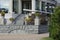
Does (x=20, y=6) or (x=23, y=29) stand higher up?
(x=20, y=6)

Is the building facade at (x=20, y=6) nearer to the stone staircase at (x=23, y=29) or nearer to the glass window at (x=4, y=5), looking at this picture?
the glass window at (x=4, y=5)

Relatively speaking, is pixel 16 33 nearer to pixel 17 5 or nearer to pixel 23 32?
pixel 23 32

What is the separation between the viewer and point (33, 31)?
1046 inches

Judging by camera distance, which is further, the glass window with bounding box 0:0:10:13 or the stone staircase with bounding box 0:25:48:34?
the glass window with bounding box 0:0:10:13

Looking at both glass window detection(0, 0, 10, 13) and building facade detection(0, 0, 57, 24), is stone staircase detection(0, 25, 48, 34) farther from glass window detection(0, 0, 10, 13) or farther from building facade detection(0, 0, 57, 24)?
glass window detection(0, 0, 10, 13)

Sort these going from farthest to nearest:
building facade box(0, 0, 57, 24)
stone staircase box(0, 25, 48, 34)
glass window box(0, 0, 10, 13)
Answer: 1. glass window box(0, 0, 10, 13)
2. building facade box(0, 0, 57, 24)
3. stone staircase box(0, 25, 48, 34)

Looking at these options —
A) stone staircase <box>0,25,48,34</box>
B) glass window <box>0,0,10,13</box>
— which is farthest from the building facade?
stone staircase <box>0,25,48,34</box>

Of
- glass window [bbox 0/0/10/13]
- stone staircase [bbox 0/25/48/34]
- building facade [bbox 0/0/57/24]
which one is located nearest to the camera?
A: stone staircase [bbox 0/25/48/34]

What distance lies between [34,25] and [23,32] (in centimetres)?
144

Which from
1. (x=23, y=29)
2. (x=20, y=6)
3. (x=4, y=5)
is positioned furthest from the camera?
(x=20, y=6)

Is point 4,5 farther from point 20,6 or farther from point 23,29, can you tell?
point 23,29

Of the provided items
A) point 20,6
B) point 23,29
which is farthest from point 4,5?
point 23,29

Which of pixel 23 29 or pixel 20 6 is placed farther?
pixel 20 6

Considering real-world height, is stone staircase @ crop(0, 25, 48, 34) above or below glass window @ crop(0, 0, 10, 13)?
below
